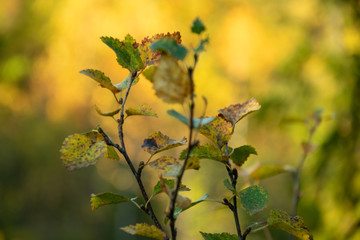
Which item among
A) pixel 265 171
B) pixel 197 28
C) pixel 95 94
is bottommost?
pixel 197 28

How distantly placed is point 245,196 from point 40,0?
33.2 ft

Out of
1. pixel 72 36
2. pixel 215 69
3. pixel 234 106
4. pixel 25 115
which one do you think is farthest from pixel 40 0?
pixel 234 106

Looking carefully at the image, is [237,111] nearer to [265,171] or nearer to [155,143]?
[155,143]

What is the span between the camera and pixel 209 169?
7469 millimetres

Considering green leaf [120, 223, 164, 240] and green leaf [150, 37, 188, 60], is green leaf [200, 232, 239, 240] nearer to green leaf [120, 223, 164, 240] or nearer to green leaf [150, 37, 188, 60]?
green leaf [120, 223, 164, 240]

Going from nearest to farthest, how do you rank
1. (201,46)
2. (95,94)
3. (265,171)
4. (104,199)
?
(201,46) → (104,199) → (265,171) → (95,94)

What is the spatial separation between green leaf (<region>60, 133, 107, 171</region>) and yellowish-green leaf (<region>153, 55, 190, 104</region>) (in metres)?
0.10

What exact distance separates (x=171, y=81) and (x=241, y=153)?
17 centimetres

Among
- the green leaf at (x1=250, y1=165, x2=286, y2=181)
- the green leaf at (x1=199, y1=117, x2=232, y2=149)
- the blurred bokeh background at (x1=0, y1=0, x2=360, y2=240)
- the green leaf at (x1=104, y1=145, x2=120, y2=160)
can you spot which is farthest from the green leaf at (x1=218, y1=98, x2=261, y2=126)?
the blurred bokeh background at (x1=0, y1=0, x2=360, y2=240)

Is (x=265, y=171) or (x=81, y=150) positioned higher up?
(x=265, y=171)

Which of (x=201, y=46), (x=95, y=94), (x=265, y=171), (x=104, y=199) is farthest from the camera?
(x=95, y=94)

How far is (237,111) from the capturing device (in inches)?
16.3

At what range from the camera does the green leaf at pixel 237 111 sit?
404 mm

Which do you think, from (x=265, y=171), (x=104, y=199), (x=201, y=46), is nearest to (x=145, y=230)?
(x=104, y=199)
